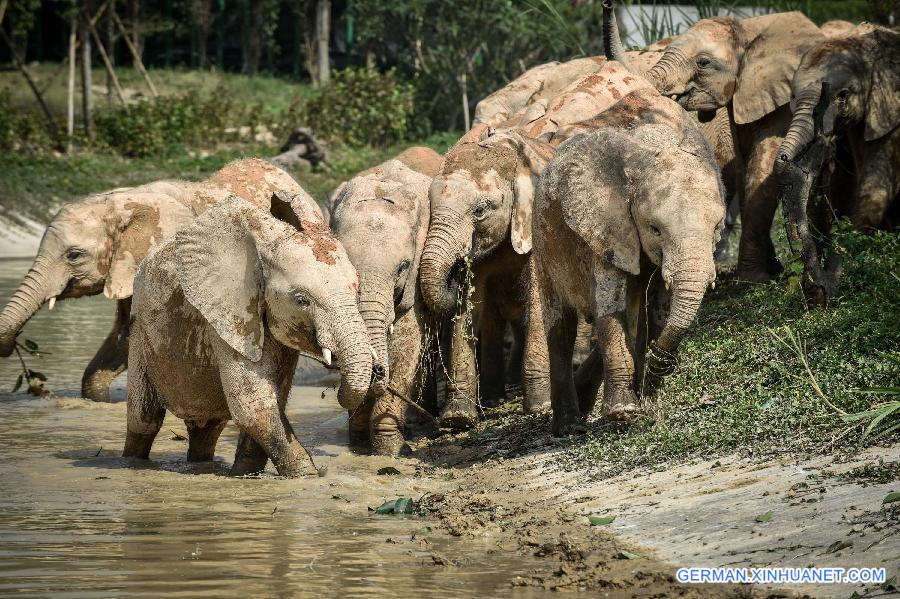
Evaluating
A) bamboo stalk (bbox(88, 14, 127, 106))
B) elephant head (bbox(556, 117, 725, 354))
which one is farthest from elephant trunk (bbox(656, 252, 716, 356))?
bamboo stalk (bbox(88, 14, 127, 106))

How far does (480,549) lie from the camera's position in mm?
7293

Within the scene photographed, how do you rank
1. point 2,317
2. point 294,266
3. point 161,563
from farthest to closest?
point 2,317 < point 294,266 < point 161,563

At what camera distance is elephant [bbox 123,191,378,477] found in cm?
845

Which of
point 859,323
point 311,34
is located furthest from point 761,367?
point 311,34

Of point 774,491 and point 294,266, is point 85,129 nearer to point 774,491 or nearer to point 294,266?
point 294,266

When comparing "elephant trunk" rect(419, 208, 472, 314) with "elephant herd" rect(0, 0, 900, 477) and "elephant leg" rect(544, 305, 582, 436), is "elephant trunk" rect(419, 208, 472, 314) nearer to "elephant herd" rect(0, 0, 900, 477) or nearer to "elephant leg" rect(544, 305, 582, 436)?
"elephant herd" rect(0, 0, 900, 477)

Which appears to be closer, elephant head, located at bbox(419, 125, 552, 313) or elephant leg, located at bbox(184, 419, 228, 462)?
elephant leg, located at bbox(184, 419, 228, 462)

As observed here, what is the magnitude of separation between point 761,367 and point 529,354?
2117 mm

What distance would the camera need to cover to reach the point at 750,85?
44.8 feet

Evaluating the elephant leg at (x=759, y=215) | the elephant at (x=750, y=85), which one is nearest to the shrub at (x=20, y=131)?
the elephant at (x=750, y=85)

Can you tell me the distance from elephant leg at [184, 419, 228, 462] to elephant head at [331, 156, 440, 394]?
1199 mm

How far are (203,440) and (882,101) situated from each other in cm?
630

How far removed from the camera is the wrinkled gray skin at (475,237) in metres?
10.9

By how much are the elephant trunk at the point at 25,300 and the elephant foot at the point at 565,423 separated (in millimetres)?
4792
